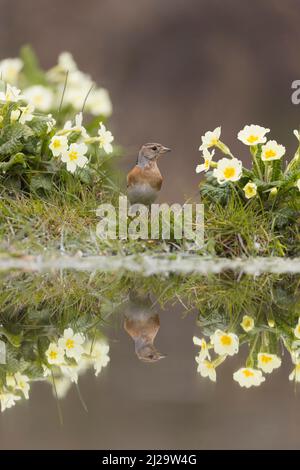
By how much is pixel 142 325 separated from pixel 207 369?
742 millimetres

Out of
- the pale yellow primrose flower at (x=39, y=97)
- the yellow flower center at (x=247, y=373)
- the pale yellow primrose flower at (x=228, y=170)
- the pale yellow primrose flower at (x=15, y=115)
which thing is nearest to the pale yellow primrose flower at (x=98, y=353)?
the yellow flower center at (x=247, y=373)

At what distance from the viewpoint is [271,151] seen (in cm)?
578

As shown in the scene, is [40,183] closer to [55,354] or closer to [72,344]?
[72,344]

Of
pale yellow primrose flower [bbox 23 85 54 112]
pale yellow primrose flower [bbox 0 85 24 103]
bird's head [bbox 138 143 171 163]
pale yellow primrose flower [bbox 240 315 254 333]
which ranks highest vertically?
pale yellow primrose flower [bbox 23 85 54 112]

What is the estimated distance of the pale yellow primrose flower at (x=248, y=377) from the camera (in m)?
2.59

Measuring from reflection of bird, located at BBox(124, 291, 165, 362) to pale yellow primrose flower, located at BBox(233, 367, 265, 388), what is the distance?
35 cm

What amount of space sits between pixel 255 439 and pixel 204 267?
323 centimetres

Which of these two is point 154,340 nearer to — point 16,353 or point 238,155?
point 16,353

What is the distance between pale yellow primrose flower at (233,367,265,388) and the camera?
8.50 ft

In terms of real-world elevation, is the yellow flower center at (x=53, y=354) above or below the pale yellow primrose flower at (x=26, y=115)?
below

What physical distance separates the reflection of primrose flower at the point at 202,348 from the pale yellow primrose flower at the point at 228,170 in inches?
97.3

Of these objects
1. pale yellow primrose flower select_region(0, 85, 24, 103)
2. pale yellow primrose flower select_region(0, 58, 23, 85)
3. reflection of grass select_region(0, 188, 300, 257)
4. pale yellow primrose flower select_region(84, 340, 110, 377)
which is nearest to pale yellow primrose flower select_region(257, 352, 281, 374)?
pale yellow primrose flower select_region(84, 340, 110, 377)

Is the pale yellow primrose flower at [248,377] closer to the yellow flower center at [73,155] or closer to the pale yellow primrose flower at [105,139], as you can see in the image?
the yellow flower center at [73,155]

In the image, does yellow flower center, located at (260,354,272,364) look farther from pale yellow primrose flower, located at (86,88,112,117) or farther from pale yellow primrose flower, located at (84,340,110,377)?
pale yellow primrose flower, located at (86,88,112,117)
